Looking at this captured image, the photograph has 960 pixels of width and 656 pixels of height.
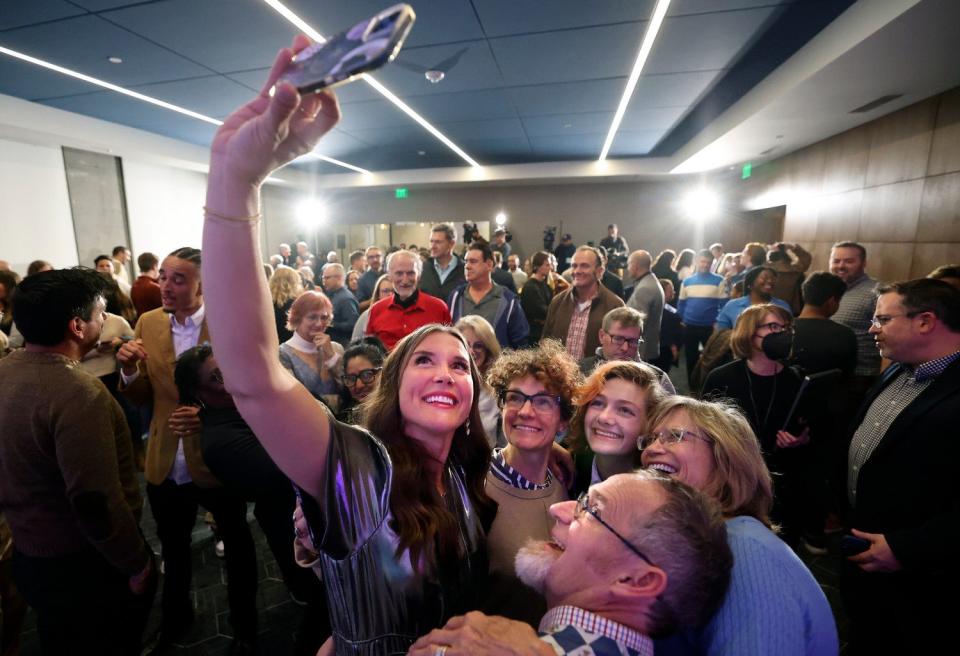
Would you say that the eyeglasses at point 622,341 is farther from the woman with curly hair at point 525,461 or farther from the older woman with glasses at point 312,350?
the older woman with glasses at point 312,350

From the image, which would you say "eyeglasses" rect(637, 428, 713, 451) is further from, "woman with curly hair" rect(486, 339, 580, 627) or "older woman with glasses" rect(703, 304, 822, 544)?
"older woman with glasses" rect(703, 304, 822, 544)

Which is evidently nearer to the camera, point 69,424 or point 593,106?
point 69,424

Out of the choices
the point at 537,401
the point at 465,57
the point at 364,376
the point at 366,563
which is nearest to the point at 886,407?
the point at 537,401

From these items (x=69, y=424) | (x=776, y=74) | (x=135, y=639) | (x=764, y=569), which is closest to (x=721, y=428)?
(x=764, y=569)

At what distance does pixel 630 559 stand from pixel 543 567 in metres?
0.18

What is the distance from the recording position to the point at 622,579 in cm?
78

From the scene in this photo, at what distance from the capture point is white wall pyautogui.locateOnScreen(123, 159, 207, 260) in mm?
8000

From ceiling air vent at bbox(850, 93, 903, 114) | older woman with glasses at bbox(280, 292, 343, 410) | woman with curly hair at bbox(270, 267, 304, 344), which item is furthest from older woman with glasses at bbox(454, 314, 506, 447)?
ceiling air vent at bbox(850, 93, 903, 114)

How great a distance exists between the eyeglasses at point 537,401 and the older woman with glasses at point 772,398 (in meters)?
1.09

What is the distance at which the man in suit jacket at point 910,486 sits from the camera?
1.52 metres

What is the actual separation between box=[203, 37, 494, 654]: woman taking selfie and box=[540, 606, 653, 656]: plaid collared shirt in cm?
28

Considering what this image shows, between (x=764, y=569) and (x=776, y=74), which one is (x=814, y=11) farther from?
(x=764, y=569)

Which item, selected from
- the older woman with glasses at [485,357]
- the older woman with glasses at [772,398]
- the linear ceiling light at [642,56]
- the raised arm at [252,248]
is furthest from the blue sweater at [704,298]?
the raised arm at [252,248]

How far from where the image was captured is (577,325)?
3.54 m
